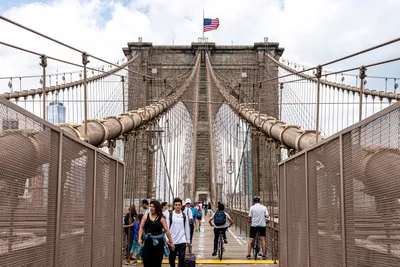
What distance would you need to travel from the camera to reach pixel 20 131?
10.2 ft

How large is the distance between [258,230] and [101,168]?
4.50 m

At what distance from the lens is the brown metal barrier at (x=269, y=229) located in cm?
963

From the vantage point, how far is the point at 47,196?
3.69 meters

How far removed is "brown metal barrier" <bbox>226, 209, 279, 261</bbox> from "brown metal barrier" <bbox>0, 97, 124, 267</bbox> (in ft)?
14.1

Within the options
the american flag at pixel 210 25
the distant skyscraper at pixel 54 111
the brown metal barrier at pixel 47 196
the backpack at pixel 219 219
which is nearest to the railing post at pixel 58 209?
the brown metal barrier at pixel 47 196

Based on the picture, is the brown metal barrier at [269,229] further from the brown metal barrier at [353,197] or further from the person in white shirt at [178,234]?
the brown metal barrier at [353,197]

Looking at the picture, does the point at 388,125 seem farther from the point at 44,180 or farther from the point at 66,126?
the point at 66,126

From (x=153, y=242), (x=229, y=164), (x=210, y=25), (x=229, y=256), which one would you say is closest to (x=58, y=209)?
(x=153, y=242)

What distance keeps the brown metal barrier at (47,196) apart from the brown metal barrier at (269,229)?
14.1 feet

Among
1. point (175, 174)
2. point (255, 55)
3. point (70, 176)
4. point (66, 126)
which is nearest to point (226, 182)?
point (175, 174)

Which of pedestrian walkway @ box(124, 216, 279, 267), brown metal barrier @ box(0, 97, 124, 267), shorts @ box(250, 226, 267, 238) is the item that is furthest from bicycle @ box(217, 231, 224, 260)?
brown metal barrier @ box(0, 97, 124, 267)

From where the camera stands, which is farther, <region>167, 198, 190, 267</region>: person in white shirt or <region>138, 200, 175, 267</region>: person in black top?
<region>167, 198, 190, 267</region>: person in white shirt

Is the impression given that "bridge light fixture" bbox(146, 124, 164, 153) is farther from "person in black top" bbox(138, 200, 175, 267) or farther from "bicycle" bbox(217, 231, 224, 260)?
"person in black top" bbox(138, 200, 175, 267)

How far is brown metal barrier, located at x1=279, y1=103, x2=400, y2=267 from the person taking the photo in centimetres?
299
